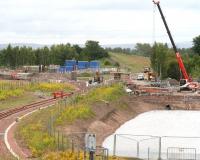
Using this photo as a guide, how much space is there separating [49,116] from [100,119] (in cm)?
1443

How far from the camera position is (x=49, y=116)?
6406 cm

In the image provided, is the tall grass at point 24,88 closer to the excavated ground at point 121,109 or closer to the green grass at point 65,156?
the excavated ground at point 121,109

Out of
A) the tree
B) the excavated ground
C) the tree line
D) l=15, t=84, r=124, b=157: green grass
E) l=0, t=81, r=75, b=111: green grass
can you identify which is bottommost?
the excavated ground

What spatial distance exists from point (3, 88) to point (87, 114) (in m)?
21.3

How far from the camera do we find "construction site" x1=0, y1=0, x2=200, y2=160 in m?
46.2

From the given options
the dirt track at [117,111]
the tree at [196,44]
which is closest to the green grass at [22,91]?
the dirt track at [117,111]

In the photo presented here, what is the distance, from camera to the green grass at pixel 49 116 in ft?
152

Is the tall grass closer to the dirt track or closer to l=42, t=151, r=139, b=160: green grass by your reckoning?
the dirt track

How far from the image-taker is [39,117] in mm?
62688

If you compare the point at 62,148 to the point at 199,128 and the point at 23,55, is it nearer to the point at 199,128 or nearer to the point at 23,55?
the point at 199,128

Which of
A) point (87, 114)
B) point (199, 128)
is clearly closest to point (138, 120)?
point (199, 128)

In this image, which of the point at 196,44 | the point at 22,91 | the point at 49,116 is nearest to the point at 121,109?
the point at 22,91

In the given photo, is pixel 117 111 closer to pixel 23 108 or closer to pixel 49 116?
pixel 23 108

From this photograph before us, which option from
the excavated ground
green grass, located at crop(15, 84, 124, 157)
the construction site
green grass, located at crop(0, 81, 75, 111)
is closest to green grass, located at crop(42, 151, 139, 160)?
the construction site
